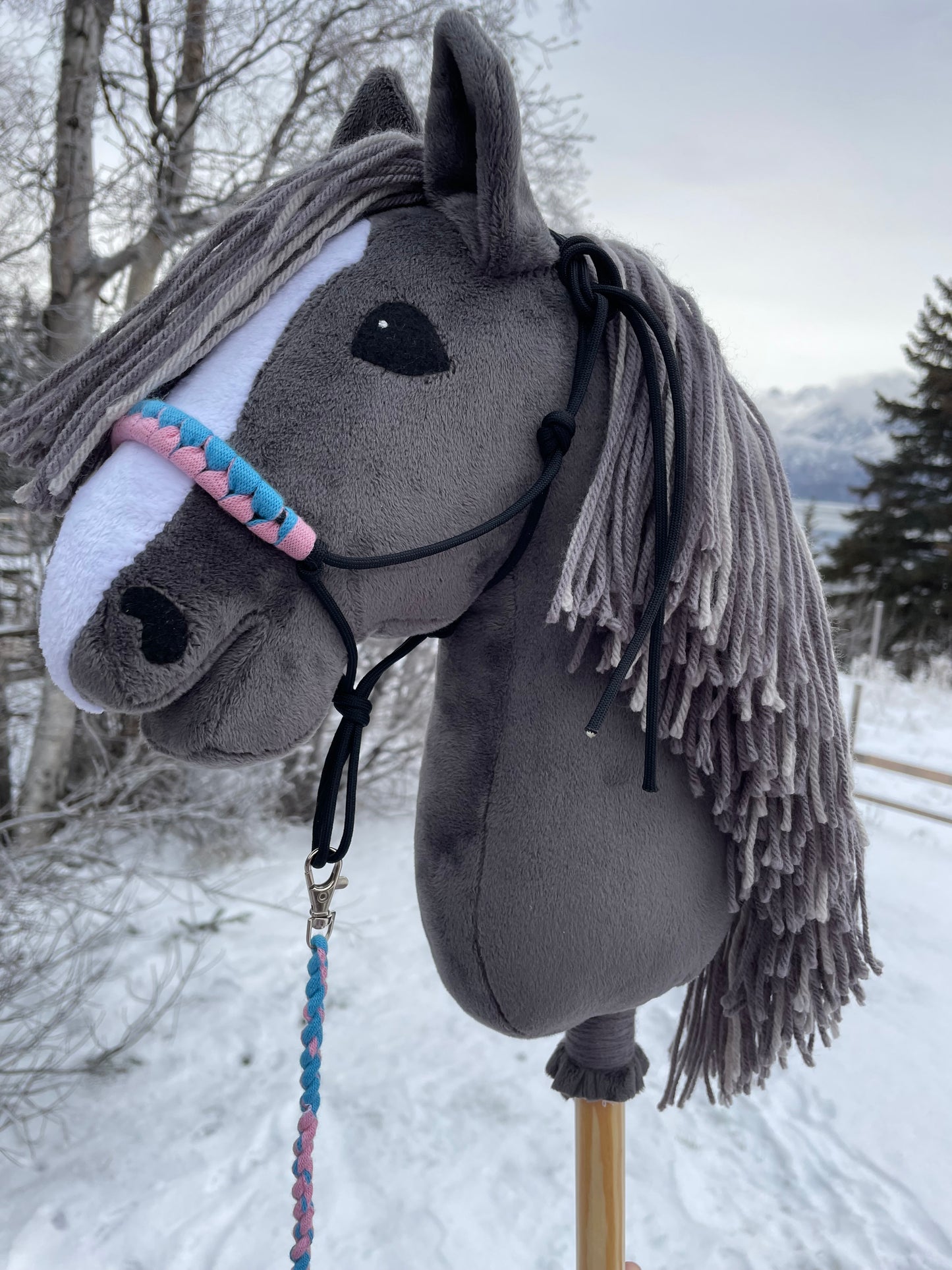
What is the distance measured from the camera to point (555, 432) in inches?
21.0

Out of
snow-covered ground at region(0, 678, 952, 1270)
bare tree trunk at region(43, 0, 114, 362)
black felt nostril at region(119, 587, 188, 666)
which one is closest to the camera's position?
black felt nostril at region(119, 587, 188, 666)

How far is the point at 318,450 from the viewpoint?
47 centimetres

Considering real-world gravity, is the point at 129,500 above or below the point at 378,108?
below

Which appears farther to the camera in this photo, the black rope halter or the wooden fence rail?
the wooden fence rail

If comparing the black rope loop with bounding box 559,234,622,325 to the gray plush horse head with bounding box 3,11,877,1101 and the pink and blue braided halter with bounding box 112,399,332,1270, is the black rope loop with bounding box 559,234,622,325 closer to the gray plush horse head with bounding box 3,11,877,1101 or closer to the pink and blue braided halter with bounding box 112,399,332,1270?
the gray plush horse head with bounding box 3,11,877,1101

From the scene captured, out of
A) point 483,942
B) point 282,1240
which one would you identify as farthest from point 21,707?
point 483,942

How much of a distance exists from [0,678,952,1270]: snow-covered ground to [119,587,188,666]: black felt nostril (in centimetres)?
135

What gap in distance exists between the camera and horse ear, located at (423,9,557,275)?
1.50ft

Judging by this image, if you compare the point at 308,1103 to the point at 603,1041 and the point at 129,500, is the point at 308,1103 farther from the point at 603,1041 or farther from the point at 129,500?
the point at 129,500

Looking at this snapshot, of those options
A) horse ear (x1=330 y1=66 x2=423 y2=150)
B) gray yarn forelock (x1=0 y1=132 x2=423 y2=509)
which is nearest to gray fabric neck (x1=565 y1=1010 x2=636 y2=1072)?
gray yarn forelock (x1=0 y1=132 x2=423 y2=509)

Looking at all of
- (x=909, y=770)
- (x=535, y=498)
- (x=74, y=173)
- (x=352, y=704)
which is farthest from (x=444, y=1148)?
(x=74, y=173)

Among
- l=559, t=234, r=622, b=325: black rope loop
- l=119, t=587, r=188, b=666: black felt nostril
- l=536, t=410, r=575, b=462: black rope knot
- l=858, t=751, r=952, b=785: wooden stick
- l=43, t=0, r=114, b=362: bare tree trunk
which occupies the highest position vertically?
l=43, t=0, r=114, b=362: bare tree trunk

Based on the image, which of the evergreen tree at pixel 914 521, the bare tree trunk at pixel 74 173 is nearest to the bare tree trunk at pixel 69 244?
the bare tree trunk at pixel 74 173

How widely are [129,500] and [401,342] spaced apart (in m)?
0.19
